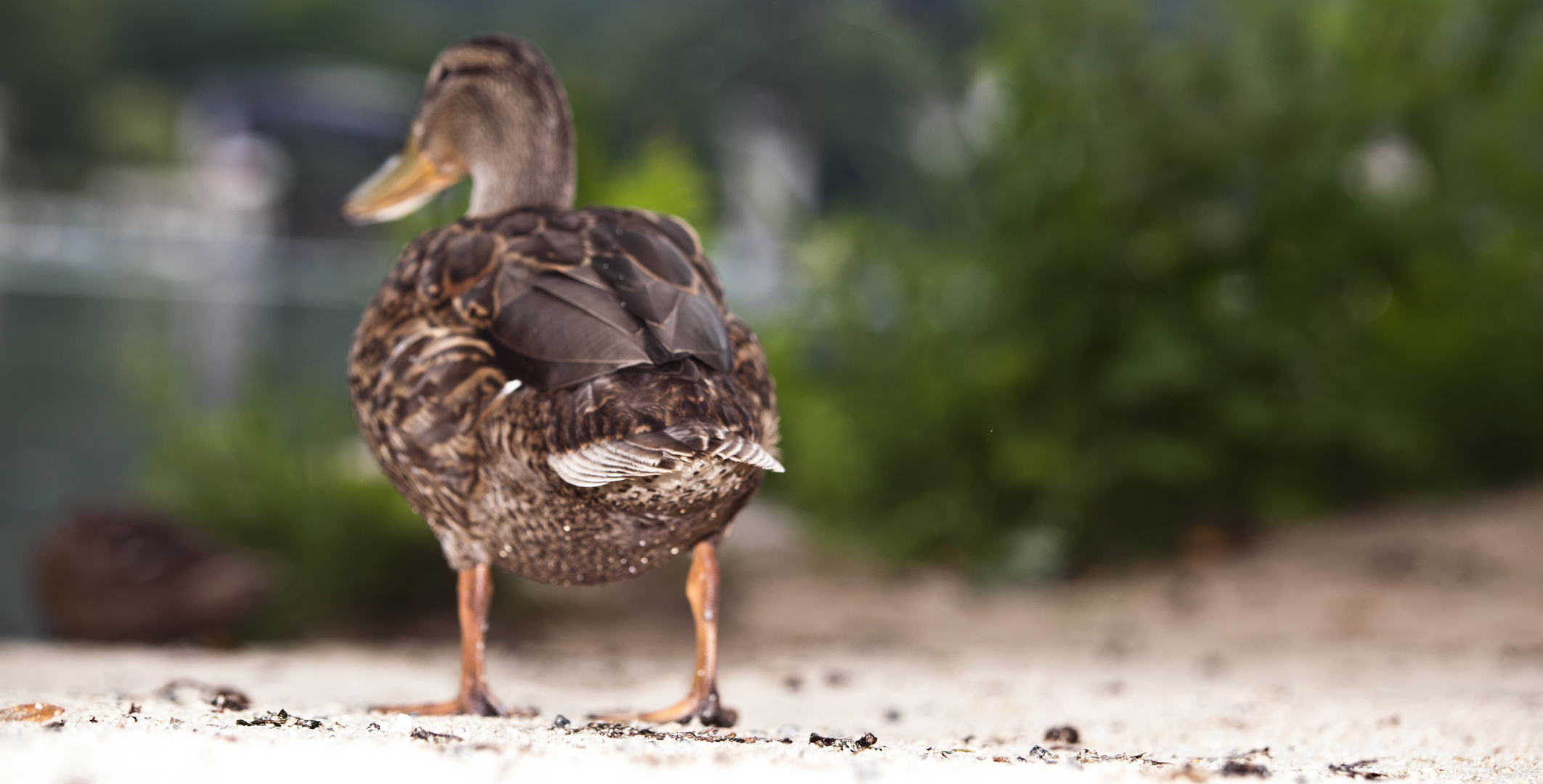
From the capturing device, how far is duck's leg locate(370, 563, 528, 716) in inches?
111

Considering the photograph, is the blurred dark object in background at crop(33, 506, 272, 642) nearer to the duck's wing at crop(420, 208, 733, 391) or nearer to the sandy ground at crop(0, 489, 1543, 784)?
the sandy ground at crop(0, 489, 1543, 784)

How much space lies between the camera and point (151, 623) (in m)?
5.57

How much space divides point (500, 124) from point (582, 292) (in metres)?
1.16

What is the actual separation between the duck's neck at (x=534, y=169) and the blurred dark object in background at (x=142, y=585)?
9.66 feet

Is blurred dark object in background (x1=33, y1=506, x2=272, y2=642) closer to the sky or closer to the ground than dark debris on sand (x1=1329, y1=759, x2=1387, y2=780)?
closer to the sky

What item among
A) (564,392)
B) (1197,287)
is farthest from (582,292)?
(1197,287)

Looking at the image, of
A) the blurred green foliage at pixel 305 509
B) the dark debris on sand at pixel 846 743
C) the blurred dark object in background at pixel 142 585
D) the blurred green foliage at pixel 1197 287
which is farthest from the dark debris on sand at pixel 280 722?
the blurred green foliage at pixel 1197 287

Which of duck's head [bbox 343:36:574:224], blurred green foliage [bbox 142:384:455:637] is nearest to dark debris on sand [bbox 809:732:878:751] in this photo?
duck's head [bbox 343:36:574:224]

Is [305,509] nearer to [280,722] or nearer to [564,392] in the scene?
[280,722]

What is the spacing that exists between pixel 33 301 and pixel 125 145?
23.2 meters

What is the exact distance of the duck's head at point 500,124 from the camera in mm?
3367

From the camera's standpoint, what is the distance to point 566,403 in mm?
2279

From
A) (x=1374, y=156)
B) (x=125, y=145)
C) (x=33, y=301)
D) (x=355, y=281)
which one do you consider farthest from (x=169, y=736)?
(x=125, y=145)

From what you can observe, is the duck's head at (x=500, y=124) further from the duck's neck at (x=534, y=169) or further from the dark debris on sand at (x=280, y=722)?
the dark debris on sand at (x=280, y=722)
